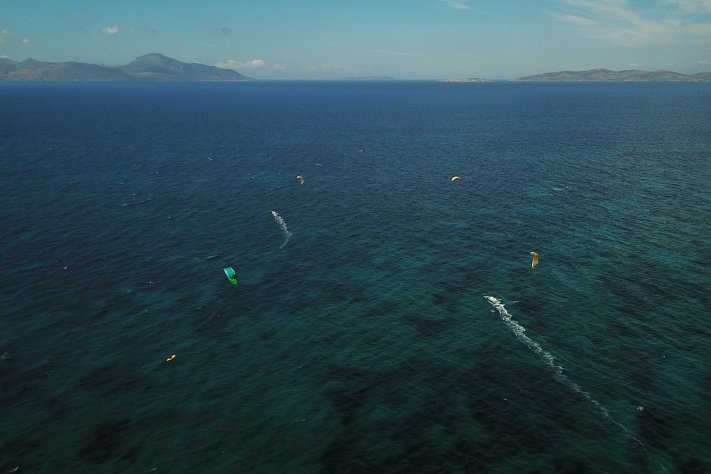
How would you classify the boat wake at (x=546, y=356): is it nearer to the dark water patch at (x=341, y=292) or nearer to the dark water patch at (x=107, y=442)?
the dark water patch at (x=341, y=292)

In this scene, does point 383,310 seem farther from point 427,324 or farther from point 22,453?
point 22,453

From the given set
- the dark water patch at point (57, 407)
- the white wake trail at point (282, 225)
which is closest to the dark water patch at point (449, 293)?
the white wake trail at point (282, 225)

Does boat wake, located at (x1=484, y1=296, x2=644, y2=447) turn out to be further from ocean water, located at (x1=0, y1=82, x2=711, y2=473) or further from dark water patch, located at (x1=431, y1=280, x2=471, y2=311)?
dark water patch, located at (x1=431, y1=280, x2=471, y2=311)

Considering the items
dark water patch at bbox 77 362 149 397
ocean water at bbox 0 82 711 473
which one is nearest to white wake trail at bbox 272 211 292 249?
ocean water at bbox 0 82 711 473

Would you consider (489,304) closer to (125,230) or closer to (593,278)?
(593,278)

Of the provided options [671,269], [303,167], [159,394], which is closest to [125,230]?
[159,394]

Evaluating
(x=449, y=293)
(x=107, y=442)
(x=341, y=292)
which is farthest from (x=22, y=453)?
(x=449, y=293)
